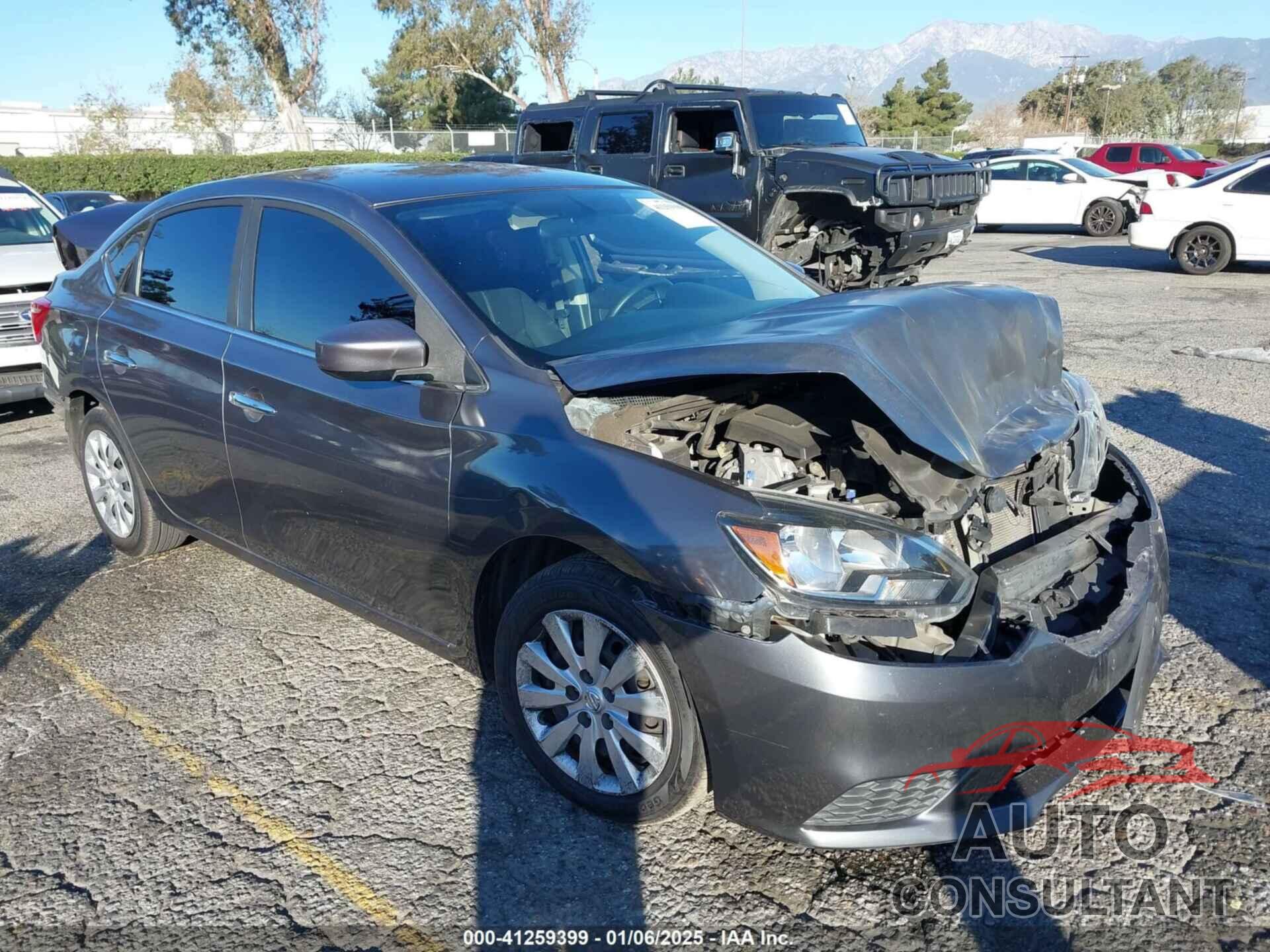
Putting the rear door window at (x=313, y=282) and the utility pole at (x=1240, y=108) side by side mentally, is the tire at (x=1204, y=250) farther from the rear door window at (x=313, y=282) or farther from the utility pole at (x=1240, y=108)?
the utility pole at (x=1240, y=108)

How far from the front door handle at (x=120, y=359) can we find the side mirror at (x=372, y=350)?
5.64 feet

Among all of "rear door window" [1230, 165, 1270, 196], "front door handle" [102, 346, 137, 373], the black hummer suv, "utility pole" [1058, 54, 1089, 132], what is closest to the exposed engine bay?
"front door handle" [102, 346, 137, 373]

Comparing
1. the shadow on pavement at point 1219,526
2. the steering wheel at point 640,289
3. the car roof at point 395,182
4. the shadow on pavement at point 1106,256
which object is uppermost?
the car roof at point 395,182

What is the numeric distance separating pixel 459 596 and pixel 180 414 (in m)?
1.67

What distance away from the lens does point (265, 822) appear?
3037 millimetres

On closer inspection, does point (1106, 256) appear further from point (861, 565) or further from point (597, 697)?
point (597, 697)

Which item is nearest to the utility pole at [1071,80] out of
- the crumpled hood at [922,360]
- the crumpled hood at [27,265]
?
the crumpled hood at [27,265]

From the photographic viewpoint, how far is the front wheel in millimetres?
13312

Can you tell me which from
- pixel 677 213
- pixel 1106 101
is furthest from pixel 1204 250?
pixel 1106 101

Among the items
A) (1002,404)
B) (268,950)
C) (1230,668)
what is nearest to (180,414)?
(268,950)

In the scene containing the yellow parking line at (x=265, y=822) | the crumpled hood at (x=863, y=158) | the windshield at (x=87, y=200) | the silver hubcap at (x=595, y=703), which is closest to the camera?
the yellow parking line at (x=265, y=822)

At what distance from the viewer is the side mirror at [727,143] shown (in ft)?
36.2

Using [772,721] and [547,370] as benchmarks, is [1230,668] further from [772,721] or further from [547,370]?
[547,370]

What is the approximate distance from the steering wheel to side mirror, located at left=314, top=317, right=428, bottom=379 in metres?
0.72
